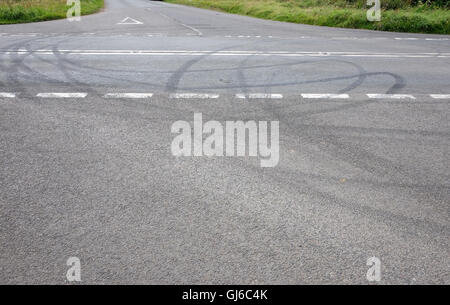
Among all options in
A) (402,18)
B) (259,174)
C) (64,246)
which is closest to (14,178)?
(64,246)

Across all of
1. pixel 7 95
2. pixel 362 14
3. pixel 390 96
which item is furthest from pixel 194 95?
pixel 362 14

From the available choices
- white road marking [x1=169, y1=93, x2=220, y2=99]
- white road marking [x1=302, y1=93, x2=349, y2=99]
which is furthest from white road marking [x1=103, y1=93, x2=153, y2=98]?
white road marking [x1=302, y1=93, x2=349, y2=99]

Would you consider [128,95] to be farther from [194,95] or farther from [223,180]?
[223,180]

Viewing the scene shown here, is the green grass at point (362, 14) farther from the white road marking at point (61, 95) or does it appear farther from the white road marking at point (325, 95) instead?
the white road marking at point (61, 95)

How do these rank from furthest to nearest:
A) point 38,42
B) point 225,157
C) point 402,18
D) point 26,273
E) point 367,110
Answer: point 402,18 → point 38,42 → point 367,110 → point 225,157 → point 26,273

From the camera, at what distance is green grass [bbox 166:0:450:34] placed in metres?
16.9

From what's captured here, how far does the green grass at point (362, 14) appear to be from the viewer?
665 inches

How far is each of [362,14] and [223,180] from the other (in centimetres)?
1737

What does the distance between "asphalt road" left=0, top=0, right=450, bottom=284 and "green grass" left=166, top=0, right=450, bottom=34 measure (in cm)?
949

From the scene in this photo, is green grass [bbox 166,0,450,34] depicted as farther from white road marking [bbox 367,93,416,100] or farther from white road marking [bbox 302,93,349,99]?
white road marking [bbox 302,93,349,99]

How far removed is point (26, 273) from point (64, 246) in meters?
0.35

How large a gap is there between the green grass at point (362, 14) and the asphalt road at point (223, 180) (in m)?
9.49

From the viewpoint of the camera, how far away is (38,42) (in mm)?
12625

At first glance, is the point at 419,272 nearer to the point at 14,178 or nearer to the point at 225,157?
the point at 225,157
